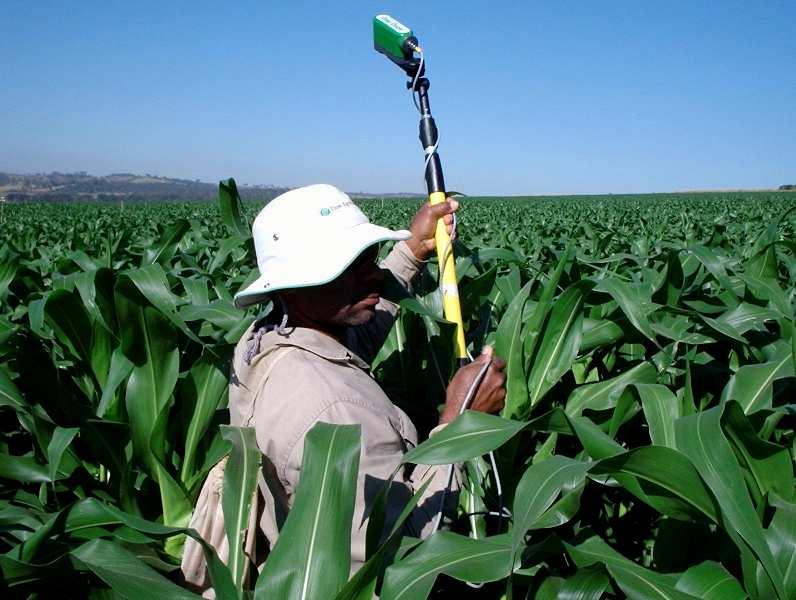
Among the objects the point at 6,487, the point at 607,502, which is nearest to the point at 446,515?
the point at 607,502

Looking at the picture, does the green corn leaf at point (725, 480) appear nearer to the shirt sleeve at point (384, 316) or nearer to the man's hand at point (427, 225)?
the man's hand at point (427, 225)

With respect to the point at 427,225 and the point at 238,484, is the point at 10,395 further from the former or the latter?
the point at 427,225

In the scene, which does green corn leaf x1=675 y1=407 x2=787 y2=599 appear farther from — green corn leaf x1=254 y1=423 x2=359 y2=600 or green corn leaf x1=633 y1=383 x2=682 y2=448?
green corn leaf x1=254 y1=423 x2=359 y2=600

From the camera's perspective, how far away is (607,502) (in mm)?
2336

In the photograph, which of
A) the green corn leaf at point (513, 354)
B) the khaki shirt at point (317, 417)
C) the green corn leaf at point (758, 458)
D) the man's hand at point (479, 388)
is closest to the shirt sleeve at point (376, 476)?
the khaki shirt at point (317, 417)

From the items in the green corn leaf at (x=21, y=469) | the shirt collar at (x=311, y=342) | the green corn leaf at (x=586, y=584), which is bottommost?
the green corn leaf at (x=21, y=469)

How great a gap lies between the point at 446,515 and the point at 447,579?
0.75 ft

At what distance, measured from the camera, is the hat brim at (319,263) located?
162 cm

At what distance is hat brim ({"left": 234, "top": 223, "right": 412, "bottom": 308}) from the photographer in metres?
1.62

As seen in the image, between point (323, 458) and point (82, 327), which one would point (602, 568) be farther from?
point (82, 327)

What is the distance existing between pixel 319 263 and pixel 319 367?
0.26 m

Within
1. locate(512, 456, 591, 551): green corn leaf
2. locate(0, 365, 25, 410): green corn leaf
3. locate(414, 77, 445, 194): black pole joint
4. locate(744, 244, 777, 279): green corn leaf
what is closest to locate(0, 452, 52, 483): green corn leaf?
locate(0, 365, 25, 410): green corn leaf

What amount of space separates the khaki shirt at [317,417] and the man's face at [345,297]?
62 mm

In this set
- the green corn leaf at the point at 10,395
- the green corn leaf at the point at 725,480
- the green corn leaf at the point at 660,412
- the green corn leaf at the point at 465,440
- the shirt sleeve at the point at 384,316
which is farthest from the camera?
the shirt sleeve at the point at 384,316
